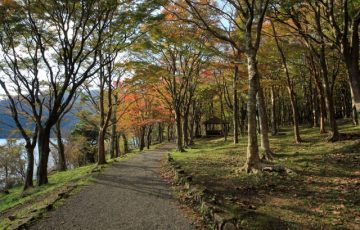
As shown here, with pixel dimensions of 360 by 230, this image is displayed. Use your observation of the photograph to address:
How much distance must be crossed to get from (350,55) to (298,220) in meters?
8.85

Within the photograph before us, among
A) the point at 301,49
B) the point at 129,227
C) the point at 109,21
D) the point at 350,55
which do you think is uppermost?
the point at 109,21

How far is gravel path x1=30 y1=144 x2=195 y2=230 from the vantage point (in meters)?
6.75

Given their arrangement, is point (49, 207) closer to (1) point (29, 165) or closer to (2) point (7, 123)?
(1) point (29, 165)

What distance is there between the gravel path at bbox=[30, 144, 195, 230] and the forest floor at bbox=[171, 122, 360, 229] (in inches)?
39.5

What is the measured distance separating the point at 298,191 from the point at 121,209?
4.47m

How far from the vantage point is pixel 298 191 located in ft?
26.1

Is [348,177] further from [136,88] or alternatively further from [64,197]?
[136,88]

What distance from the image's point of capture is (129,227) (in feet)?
21.2

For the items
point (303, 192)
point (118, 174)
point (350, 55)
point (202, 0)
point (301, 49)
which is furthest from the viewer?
point (301, 49)

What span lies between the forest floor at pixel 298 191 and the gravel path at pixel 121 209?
1.00 m

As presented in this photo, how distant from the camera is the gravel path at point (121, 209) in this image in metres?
6.75

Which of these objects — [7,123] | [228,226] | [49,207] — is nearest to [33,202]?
[49,207]

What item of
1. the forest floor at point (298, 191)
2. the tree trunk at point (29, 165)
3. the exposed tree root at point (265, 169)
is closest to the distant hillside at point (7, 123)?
the tree trunk at point (29, 165)

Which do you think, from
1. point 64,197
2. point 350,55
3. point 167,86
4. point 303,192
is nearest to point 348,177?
point 303,192
